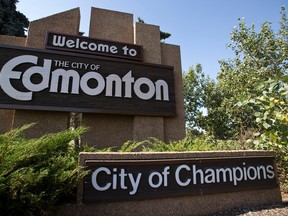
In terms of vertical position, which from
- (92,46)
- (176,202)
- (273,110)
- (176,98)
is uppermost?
(92,46)

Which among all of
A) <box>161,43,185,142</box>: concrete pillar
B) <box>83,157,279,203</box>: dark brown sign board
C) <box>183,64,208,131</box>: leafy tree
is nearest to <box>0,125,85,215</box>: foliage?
<box>83,157,279,203</box>: dark brown sign board

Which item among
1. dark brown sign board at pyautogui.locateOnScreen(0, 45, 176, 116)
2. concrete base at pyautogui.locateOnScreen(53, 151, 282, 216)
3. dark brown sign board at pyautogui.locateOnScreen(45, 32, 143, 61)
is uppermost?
dark brown sign board at pyautogui.locateOnScreen(45, 32, 143, 61)

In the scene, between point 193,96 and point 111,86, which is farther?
point 193,96

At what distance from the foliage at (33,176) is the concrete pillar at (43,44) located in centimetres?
228

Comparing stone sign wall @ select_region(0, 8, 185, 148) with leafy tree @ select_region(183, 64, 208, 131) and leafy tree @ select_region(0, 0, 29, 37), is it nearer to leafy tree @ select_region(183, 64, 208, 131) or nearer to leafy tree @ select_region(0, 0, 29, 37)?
leafy tree @ select_region(0, 0, 29, 37)

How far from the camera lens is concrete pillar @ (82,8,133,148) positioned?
210 inches

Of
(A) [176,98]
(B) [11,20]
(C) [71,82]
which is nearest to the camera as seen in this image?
(C) [71,82]

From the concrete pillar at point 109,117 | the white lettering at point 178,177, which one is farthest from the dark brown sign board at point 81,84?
the white lettering at point 178,177

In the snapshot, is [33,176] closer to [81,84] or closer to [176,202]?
[176,202]

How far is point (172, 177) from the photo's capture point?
3.32m

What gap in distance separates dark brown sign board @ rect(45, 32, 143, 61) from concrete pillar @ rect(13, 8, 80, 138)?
26 centimetres

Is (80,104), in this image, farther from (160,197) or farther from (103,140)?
(160,197)

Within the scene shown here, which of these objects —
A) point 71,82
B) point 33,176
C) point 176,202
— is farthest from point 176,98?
point 33,176

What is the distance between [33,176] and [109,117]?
334 centimetres
